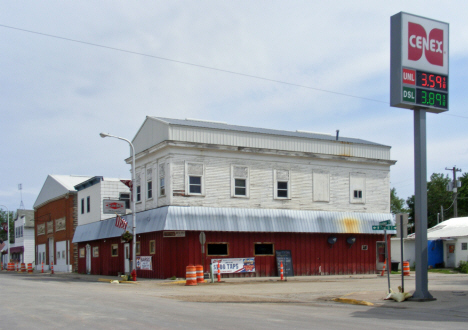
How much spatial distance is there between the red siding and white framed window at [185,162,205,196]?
2.44 meters

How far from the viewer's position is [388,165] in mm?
39156

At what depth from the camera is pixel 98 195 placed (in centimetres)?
4428

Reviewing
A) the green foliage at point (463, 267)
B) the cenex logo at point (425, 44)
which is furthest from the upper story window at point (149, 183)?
the green foliage at point (463, 267)

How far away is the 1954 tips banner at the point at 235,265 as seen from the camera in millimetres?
32000

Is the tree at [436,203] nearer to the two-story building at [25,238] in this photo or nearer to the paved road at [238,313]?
the two-story building at [25,238]

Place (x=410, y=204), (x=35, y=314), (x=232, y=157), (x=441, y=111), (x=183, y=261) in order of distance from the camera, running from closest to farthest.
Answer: (x=35, y=314) → (x=441, y=111) → (x=183, y=261) → (x=232, y=157) → (x=410, y=204)

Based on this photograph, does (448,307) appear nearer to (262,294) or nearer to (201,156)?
(262,294)

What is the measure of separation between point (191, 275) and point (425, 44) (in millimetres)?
14905

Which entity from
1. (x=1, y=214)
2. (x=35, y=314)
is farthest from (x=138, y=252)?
(x=1, y=214)

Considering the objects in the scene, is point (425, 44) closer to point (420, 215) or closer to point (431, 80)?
point (431, 80)

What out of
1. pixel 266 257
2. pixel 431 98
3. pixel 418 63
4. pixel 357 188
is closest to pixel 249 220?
pixel 266 257

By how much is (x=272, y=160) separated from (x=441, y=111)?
1732 cm

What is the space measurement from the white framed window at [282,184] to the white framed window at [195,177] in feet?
16.4

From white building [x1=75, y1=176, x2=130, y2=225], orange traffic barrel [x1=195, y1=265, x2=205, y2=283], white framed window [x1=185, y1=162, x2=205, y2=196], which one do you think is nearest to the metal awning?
white framed window [x1=185, y1=162, x2=205, y2=196]
